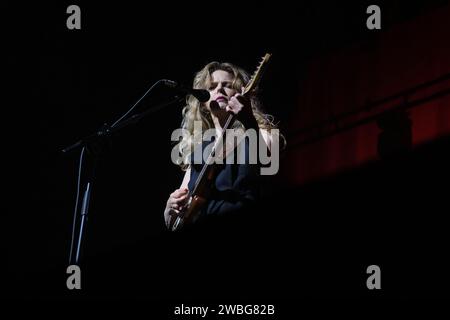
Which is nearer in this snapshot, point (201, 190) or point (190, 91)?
point (190, 91)

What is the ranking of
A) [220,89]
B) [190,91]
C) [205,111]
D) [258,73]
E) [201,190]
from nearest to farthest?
[190,91] → [258,73] → [201,190] → [220,89] → [205,111]

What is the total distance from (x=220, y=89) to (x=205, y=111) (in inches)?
10.4

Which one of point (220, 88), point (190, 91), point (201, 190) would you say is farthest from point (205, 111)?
point (190, 91)

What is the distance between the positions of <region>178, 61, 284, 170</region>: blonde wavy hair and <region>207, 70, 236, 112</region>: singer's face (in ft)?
0.05

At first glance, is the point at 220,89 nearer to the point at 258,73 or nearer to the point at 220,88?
the point at 220,88

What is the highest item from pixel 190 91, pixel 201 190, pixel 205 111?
pixel 205 111

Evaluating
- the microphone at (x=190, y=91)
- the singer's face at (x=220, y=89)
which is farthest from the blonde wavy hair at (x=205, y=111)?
the microphone at (x=190, y=91)

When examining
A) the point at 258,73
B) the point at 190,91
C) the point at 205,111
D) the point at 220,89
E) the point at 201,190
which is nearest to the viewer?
the point at 190,91

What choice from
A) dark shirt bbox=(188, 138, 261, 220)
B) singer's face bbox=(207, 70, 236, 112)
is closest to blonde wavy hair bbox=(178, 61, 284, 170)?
singer's face bbox=(207, 70, 236, 112)

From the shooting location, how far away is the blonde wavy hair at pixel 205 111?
Answer: 2.62 meters

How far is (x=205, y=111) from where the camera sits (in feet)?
9.23

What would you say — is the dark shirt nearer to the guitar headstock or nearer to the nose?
the guitar headstock
